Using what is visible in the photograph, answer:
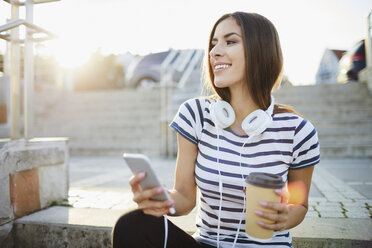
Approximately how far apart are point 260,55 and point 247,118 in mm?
374

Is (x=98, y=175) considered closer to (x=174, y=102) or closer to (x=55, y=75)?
(x=174, y=102)

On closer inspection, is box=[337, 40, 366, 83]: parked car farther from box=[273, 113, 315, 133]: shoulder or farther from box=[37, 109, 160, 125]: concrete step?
box=[273, 113, 315, 133]: shoulder

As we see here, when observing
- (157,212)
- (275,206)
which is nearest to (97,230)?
(157,212)

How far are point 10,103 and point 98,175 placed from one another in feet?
7.44

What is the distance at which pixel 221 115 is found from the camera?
4.43 feet

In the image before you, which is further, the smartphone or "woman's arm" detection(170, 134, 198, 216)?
"woman's arm" detection(170, 134, 198, 216)

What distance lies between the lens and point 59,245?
2.11 meters

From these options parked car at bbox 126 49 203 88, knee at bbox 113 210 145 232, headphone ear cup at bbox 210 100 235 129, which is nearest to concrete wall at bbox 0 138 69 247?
knee at bbox 113 210 145 232

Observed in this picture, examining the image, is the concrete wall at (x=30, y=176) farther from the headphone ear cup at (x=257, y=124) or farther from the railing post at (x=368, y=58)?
the railing post at (x=368, y=58)

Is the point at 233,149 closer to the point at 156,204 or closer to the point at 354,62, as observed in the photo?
the point at 156,204

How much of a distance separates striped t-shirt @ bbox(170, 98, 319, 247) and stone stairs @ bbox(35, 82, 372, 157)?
5300 millimetres

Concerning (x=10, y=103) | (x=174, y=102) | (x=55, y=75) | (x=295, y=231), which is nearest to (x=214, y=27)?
(x=295, y=231)

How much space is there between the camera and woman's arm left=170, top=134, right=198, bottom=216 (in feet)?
4.63

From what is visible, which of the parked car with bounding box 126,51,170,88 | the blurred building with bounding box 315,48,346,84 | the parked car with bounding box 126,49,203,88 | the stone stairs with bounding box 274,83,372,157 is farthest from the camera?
the blurred building with bounding box 315,48,346,84
